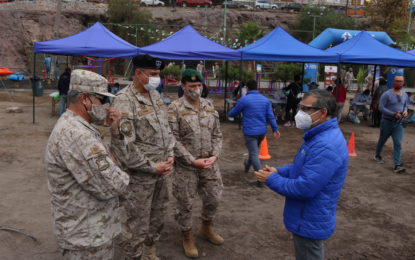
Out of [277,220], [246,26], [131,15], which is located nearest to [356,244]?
[277,220]

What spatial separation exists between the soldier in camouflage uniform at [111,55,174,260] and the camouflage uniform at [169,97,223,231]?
1.24 feet

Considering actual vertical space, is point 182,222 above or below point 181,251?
above

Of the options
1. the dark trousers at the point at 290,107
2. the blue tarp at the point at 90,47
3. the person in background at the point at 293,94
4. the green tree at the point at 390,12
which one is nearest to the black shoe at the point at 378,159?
the person in background at the point at 293,94

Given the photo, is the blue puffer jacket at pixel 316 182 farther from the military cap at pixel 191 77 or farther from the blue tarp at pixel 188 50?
the blue tarp at pixel 188 50

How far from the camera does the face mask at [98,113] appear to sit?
7.81ft

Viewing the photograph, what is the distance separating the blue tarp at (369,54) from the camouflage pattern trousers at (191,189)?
340 inches

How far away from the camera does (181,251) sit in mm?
4020

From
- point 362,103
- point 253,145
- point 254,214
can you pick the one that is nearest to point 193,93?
point 254,214

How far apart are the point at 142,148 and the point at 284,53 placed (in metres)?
8.52

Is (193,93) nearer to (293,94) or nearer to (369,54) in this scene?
(293,94)

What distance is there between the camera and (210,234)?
421cm

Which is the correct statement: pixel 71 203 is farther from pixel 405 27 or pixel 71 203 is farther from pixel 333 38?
pixel 405 27

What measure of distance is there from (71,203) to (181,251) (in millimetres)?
1978

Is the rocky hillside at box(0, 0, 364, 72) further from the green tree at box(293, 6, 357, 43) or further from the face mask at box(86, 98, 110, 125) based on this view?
the face mask at box(86, 98, 110, 125)
